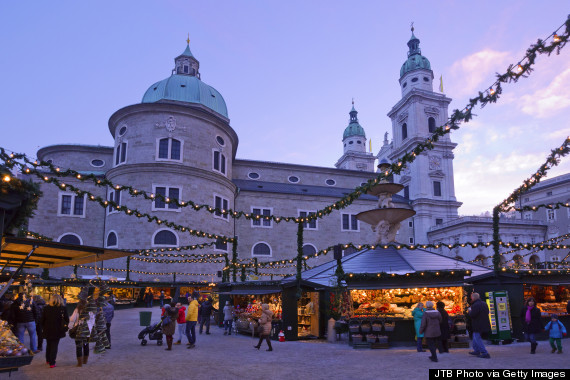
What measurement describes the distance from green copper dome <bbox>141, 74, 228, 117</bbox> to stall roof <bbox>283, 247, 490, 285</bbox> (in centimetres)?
3392

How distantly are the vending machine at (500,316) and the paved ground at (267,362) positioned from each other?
1.81ft

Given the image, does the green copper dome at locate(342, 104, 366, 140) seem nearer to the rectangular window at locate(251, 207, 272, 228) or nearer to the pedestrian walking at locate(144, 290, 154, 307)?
the rectangular window at locate(251, 207, 272, 228)

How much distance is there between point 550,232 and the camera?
58719mm

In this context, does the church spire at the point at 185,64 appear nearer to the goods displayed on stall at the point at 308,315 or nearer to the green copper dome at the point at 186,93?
the green copper dome at the point at 186,93

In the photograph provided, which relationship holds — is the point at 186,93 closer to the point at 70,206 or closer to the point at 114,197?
the point at 114,197

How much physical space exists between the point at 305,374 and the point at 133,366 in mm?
4185

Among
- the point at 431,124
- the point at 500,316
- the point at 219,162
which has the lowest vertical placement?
the point at 500,316

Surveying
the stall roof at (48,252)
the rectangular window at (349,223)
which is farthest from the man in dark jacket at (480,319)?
the rectangular window at (349,223)

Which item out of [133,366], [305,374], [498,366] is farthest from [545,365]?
[133,366]

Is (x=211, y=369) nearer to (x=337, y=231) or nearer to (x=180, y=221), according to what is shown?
(x=180, y=221)

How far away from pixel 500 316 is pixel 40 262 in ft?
48.0

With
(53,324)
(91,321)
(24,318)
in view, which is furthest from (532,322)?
(24,318)

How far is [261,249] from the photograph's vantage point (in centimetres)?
4719

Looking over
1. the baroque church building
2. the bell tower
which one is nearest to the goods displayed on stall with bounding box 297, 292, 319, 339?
the baroque church building
